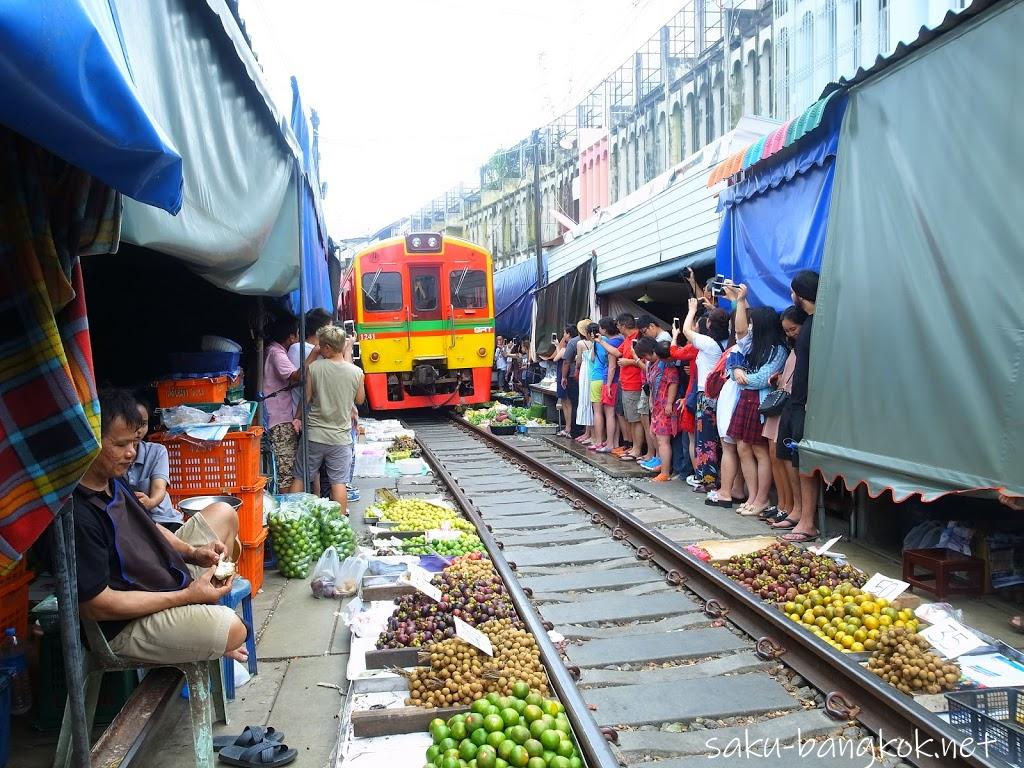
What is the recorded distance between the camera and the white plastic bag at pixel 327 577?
17.7 ft

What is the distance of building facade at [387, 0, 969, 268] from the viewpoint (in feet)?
38.4

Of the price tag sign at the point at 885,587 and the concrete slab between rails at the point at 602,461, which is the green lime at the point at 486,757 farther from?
the concrete slab between rails at the point at 602,461

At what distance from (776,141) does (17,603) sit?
6460 mm

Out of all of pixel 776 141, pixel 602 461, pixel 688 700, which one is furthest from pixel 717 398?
pixel 688 700

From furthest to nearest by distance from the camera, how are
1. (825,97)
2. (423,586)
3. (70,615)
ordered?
(825,97)
(423,586)
(70,615)

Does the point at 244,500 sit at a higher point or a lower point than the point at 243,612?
higher

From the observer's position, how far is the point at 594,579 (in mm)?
5711

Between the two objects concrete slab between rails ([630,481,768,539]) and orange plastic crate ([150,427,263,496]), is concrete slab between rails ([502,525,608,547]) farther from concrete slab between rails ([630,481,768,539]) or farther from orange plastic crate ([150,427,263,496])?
orange plastic crate ([150,427,263,496])

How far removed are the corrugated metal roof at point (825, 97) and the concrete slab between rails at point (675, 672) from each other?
12.4 ft

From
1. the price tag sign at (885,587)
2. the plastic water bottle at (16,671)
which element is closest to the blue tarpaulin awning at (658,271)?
the price tag sign at (885,587)

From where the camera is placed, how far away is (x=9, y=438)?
1904 mm

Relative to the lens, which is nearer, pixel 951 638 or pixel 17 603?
pixel 17 603

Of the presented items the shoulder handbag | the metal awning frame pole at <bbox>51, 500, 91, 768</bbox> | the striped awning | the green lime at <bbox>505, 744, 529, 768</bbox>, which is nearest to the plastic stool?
the metal awning frame pole at <bbox>51, 500, 91, 768</bbox>

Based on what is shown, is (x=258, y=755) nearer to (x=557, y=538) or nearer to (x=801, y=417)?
(x=557, y=538)
